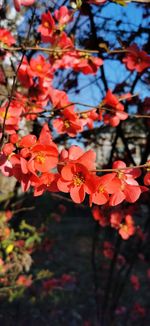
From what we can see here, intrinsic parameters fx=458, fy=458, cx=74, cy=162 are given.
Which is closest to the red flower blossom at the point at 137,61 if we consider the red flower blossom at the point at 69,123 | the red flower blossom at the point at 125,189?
the red flower blossom at the point at 69,123

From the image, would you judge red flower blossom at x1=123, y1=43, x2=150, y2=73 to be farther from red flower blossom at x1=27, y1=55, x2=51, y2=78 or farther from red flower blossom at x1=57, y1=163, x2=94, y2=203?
red flower blossom at x1=57, y1=163, x2=94, y2=203

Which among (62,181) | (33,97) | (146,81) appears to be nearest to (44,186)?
(62,181)

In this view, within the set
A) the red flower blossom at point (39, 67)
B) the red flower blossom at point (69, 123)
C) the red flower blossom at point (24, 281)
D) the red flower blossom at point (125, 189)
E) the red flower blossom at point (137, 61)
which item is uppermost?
the red flower blossom at point (137, 61)

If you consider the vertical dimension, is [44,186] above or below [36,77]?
below

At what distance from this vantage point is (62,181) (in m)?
1.19

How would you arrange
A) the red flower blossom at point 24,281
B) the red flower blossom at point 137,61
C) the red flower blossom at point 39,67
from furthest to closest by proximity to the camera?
the red flower blossom at point 24,281, the red flower blossom at point 137,61, the red flower blossom at point 39,67

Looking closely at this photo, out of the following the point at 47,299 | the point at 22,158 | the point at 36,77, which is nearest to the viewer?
the point at 22,158

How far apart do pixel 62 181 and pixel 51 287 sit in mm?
3114

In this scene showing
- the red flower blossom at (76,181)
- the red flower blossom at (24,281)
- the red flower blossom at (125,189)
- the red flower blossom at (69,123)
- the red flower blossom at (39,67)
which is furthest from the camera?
the red flower blossom at (24,281)

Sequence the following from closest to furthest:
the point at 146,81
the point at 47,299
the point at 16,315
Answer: the point at 146,81 < the point at 16,315 < the point at 47,299

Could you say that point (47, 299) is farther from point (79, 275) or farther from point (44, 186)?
point (44, 186)

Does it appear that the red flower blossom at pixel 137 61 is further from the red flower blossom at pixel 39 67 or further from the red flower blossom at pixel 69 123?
the red flower blossom at pixel 69 123

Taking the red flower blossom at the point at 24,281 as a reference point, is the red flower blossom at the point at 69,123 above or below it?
above

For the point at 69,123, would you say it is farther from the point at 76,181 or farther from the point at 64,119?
A: the point at 76,181
